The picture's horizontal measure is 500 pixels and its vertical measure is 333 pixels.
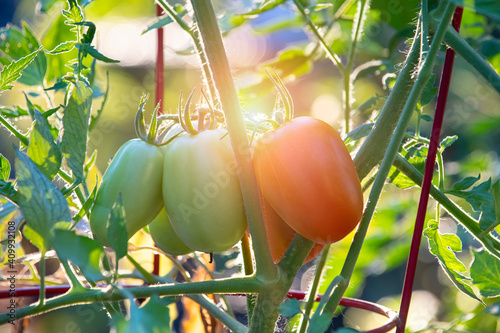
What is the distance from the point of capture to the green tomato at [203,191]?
1.12 feet

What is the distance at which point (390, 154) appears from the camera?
344mm

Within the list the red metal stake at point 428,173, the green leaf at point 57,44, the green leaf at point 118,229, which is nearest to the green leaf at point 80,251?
the green leaf at point 118,229

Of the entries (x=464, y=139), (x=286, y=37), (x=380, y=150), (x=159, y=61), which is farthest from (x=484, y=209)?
(x=286, y=37)

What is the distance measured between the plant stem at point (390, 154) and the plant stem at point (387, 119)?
0.03m

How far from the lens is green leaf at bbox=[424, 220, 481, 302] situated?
42cm

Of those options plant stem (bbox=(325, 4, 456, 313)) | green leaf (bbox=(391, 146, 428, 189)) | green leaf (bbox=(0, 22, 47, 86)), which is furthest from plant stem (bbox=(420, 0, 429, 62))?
green leaf (bbox=(0, 22, 47, 86))

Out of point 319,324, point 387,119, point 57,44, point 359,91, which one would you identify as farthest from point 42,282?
point 359,91

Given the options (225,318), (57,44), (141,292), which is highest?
(57,44)

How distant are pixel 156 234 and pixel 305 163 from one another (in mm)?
128

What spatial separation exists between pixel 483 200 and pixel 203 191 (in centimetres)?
22

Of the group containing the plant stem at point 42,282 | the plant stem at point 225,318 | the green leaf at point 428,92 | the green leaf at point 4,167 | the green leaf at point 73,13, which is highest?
the green leaf at point 73,13

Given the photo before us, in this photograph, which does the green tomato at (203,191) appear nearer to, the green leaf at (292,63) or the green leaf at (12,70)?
the green leaf at (12,70)

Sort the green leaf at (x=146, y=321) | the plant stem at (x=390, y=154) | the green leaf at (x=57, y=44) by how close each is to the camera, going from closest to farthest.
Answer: the green leaf at (x=146, y=321) → the plant stem at (x=390, y=154) → the green leaf at (x=57, y=44)

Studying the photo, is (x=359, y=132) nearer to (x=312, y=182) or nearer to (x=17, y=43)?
(x=312, y=182)
